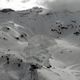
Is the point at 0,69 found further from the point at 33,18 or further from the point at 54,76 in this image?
the point at 33,18

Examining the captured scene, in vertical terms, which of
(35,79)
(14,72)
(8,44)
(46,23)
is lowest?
→ (35,79)

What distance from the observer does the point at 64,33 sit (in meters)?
123

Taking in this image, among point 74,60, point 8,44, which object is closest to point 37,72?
point 74,60

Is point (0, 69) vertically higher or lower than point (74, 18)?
lower

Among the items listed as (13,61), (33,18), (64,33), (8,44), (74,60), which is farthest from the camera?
(33,18)

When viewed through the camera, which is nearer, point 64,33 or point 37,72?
point 37,72

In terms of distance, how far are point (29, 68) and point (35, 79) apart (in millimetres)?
3520

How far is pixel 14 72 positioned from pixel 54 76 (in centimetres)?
697

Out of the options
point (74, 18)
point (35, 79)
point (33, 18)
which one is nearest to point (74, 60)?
point (35, 79)

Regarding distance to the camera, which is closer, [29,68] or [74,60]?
[29,68]

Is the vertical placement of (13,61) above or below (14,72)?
above

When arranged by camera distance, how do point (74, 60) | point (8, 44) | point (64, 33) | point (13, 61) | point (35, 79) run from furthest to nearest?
point (64, 33)
point (8, 44)
point (74, 60)
point (13, 61)
point (35, 79)

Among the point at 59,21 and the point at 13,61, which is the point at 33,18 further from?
the point at 13,61

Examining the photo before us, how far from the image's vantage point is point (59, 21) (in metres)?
151
